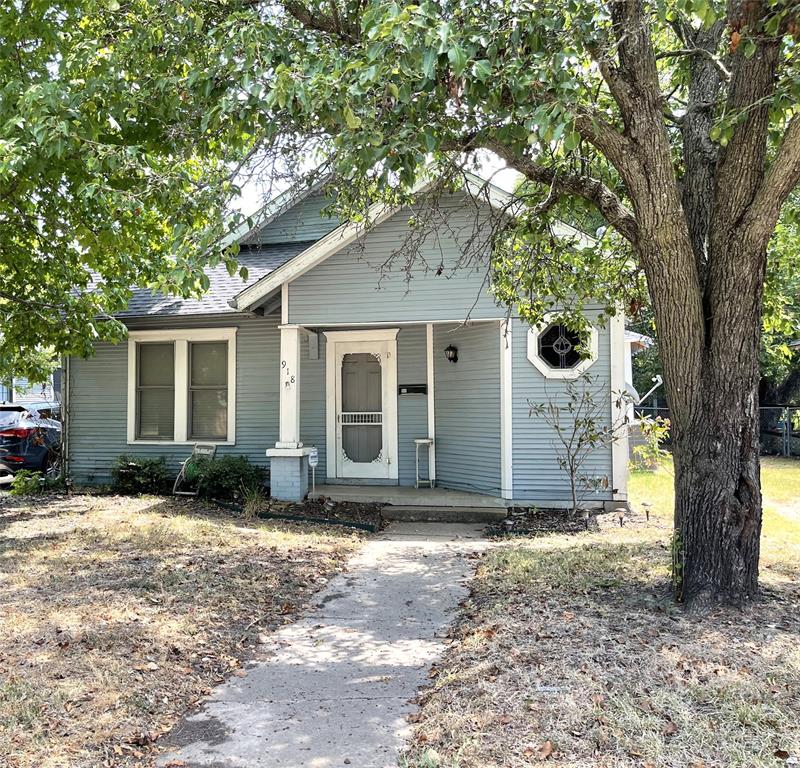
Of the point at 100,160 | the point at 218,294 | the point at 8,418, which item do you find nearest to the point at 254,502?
the point at 218,294

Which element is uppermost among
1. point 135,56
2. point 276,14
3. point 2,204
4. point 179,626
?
point 276,14

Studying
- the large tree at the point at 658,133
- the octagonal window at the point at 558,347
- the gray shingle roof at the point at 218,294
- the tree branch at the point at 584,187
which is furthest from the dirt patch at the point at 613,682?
the gray shingle roof at the point at 218,294

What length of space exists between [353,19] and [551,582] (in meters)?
5.19

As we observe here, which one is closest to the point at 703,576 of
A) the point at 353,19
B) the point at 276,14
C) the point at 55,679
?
the point at 55,679

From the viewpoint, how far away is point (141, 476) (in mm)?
10312

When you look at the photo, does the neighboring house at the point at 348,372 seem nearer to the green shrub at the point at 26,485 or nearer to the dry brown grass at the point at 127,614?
the green shrub at the point at 26,485

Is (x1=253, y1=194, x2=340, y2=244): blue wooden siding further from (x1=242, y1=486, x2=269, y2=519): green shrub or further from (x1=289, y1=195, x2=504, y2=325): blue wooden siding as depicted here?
(x1=242, y1=486, x2=269, y2=519): green shrub

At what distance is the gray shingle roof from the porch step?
13.4 ft

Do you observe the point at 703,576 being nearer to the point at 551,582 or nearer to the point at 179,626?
the point at 551,582

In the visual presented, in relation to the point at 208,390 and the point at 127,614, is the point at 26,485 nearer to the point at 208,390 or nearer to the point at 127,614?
the point at 208,390

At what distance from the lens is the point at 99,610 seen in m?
4.59

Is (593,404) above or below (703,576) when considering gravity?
above

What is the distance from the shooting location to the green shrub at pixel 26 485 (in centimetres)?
1049

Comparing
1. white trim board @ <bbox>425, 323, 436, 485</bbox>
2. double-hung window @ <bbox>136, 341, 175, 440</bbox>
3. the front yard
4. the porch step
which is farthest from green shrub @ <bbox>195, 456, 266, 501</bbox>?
the front yard
